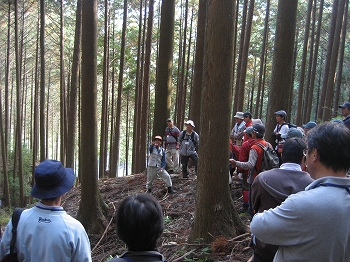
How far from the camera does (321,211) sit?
1.76 meters

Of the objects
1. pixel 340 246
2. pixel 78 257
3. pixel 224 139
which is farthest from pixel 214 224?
pixel 340 246

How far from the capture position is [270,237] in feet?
6.23

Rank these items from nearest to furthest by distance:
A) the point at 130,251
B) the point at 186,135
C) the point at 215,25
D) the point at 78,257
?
the point at 130,251, the point at 78,257, the point at 215,25, the point at 186,135

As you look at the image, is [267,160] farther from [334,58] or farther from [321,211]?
[334,58]

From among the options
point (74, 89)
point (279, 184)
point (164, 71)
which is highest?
point (164, 71)

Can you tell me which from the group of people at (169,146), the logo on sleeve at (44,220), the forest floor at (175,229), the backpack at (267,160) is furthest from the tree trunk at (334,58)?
the logo on sleeve at (44,220)

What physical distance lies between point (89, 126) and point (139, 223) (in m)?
5.99

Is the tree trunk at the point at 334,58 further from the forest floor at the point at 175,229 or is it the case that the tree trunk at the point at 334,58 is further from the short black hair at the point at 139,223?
the short black hair at the point at 139,223

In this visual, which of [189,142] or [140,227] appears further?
[189,142]

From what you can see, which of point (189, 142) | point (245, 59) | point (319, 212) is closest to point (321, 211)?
point (319, 212)

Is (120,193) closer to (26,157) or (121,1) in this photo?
(121,1)

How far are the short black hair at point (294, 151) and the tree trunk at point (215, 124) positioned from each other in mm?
1968

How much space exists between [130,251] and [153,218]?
21 cm

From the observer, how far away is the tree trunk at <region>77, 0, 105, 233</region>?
7.22 meters
